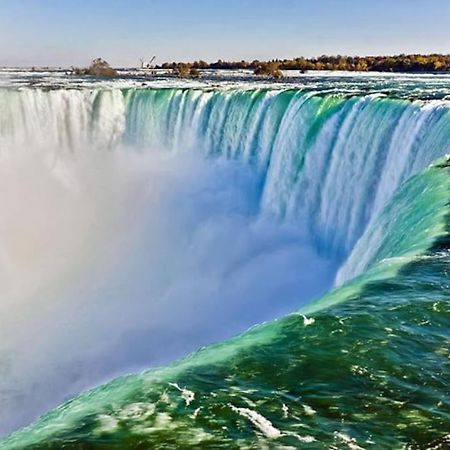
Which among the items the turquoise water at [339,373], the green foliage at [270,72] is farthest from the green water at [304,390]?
the green foliage at [270,72]

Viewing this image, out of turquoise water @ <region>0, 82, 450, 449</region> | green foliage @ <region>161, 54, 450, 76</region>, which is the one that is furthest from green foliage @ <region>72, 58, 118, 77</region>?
turquoise water @ <region>0, 82, 450, 449</region>

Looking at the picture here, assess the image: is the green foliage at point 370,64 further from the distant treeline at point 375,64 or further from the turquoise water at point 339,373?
the turquoise water at point 339,373

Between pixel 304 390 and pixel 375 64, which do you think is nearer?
pixel 304 390

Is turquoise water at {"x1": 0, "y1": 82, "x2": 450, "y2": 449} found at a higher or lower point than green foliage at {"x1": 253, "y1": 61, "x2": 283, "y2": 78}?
lower

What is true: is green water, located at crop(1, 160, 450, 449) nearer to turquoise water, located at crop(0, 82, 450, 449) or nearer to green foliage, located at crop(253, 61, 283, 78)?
turquoise water, located at crop(0, 82, 450, 449)

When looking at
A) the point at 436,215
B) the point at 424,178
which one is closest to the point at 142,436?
the point at 436,215

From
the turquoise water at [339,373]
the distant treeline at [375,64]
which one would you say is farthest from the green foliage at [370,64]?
the turquoise water at [339,373]

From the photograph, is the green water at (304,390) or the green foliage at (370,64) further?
the green foliage at (370,64)

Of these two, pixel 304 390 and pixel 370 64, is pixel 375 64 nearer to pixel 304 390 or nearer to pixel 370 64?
pixel 370 64

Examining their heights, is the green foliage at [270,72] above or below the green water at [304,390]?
above

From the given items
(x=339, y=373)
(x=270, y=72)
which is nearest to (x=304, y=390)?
(x=339, y=373)

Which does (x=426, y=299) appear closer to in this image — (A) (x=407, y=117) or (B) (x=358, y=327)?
(B) (x=358, y=327)

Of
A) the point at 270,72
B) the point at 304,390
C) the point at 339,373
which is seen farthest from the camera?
the point at 270,72

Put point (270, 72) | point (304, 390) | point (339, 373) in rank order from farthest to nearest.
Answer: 1. point (270, 72)
2. point (339, 373)
3. point (304, 390)
